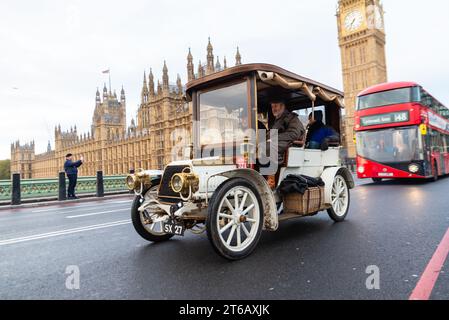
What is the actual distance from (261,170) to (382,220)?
2.56 m

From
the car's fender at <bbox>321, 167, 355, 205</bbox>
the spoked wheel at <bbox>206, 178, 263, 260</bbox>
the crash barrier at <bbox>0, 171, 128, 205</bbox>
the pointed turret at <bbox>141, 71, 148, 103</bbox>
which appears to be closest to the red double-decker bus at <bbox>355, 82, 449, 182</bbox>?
the car's fender at <bbox>321, 167, 355, 205</bbox>

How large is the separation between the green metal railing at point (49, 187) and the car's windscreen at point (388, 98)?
521 inches

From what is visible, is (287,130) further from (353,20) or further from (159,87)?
(353,20)

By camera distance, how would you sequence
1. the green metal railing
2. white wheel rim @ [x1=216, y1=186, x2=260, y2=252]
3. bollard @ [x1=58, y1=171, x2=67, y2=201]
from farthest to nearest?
bollard @ [x1=58, y1=171, x2=67, y2=201], the green metal railing, white wheel rim @ [x1=216, y1=186, x2=260, y2=252]

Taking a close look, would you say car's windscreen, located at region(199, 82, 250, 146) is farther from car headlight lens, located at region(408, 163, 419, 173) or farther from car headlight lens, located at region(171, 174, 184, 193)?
car headlight lens, located at region(408, 163, 419, 173)

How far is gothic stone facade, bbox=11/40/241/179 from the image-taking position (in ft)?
175

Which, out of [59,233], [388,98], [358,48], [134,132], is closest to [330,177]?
[59,233]

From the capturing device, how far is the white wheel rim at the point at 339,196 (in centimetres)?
505

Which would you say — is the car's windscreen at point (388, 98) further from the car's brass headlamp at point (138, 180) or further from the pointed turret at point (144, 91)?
the pointed turret at point (144, 91)

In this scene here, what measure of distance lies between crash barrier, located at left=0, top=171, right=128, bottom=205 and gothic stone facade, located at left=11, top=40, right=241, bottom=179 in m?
26.8

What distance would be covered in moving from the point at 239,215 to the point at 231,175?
47 cm

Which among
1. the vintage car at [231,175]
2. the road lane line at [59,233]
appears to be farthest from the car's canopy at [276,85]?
the road lane line at [59,233]

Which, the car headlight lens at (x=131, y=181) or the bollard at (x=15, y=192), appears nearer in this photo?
the car headlight lens at (x=131, y=181)
